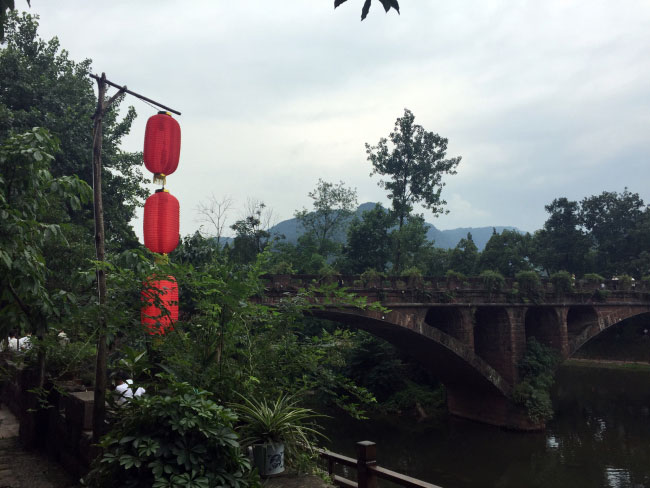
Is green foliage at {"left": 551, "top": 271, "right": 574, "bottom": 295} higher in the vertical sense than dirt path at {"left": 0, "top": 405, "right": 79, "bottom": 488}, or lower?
higher

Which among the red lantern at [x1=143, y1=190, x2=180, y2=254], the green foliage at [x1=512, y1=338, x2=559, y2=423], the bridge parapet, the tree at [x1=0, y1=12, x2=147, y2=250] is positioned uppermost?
the tree at [x1=0, y1=12, x2=147, y2=250]

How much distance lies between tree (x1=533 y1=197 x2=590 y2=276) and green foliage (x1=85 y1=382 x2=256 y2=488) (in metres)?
50.2

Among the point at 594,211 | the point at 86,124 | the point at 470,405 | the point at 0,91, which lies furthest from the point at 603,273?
the point at 0,91

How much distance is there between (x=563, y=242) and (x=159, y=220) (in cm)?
4806

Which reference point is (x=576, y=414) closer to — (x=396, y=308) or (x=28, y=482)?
(x=396, y=308)

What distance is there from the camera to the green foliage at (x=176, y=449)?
4.16 m

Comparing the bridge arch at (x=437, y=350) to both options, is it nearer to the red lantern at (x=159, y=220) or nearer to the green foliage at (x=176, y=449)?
the red lantern at (x=159, y=220)

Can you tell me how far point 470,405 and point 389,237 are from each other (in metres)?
12.6

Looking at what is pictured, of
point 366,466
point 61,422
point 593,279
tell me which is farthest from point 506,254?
point 61,422

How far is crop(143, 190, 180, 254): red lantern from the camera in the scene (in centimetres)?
899

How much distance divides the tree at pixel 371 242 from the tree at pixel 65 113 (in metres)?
15.7

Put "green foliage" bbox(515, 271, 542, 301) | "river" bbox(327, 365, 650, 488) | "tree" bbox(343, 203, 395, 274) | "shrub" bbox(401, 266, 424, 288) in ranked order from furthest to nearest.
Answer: "tree" bbox(343, 203, 395, 274), "green foliage" bbox(515, 271, 542, 301), "shrub" bbox(401, 266, 424, 288), "river" bbox(327, 365, 650, 488)

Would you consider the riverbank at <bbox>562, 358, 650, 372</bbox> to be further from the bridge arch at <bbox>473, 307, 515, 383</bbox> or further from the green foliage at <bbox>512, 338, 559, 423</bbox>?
the bridge arch at <bbox>473, 307, 515, 383</bbox>

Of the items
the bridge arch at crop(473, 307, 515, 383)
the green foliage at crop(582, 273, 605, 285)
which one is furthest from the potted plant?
the green foliage at crop(582, 273, 605, 285)
